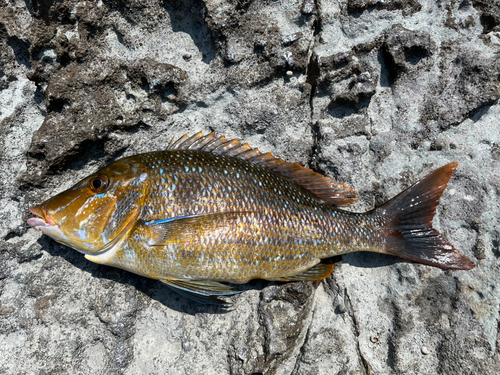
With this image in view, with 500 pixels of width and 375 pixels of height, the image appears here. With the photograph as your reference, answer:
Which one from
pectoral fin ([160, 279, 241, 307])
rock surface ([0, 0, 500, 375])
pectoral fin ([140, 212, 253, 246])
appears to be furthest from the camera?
rock surface ([0, 0, 500, 375])

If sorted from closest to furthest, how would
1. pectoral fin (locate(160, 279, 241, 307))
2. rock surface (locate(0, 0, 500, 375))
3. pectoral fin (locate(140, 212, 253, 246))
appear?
pectoral fin (locate(140, 212, 253, 246)) → pectoral fin (locate(160, 279, 241, 307)) → rock surface (locate(0, 0, 500, 375))

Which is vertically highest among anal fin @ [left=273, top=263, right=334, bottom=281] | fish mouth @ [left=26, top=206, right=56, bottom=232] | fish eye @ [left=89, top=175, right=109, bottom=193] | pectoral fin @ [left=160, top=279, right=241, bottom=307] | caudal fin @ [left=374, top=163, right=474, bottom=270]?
fish eye @ [left=89, top=175, right=109, bottom=193]

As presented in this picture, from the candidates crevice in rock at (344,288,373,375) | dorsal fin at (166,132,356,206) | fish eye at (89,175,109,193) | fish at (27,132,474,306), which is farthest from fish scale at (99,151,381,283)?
crevice in rock at (344,288,373,375)

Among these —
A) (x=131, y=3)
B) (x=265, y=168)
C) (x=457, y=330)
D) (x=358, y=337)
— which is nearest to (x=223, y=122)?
(x=265, y=168)

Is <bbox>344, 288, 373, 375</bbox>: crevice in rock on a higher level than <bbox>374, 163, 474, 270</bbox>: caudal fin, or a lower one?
lower

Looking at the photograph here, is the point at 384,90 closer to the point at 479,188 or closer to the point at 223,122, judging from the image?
the point at 479,188

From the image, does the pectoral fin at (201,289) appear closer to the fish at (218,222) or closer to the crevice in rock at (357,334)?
the fish at (218,222)

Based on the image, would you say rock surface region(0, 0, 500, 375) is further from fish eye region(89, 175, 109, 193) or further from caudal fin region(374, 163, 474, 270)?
fish eye region(89, 175, 109, 193)
